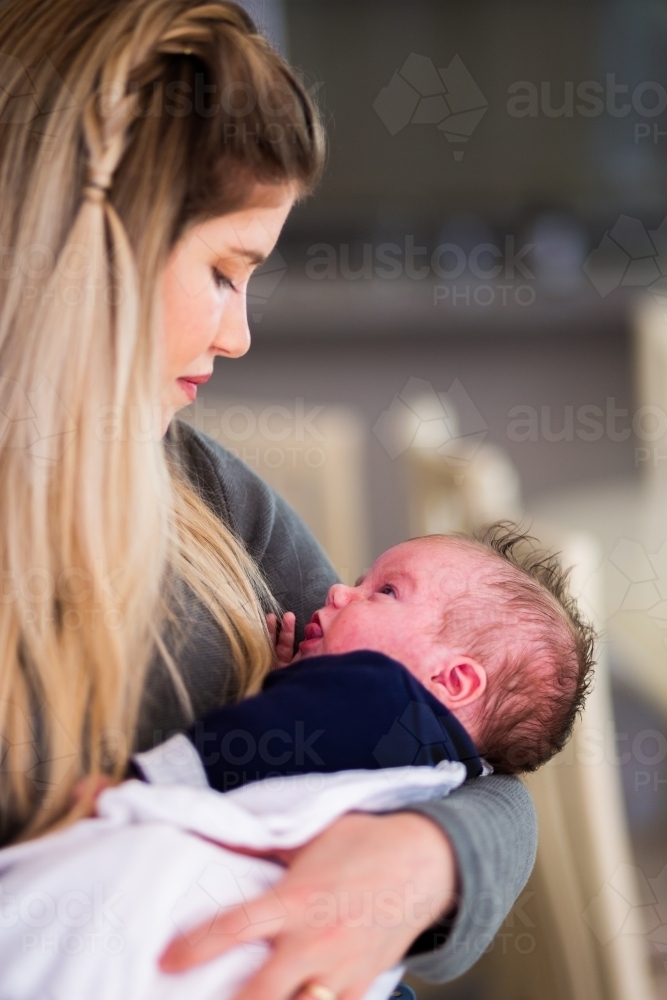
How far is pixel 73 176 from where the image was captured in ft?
1.93

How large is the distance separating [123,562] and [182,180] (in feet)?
0.79

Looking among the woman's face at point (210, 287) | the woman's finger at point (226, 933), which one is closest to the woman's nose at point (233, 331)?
the woman's face at point (210, 287)

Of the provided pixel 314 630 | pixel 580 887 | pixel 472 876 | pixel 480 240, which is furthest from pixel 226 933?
pixel 480 240

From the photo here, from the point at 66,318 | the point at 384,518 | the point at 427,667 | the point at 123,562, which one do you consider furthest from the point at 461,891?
the point at 384,518

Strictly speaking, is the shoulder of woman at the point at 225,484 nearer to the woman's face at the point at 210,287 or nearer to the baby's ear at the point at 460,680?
the woman's face at the point at 210,287

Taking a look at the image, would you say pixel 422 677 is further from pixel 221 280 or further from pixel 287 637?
pixel 221 280

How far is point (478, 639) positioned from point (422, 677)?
0.15 ft

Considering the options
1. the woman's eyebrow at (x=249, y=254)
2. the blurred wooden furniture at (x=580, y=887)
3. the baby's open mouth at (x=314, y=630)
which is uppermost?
the woman's eyebrow at (x=249, y=254)

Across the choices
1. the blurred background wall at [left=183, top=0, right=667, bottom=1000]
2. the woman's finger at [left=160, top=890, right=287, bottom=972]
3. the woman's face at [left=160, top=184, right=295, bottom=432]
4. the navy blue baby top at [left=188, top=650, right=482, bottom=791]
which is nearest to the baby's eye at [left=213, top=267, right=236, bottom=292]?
the woman's face at [left=160, top=184, right=295, bottom=432]

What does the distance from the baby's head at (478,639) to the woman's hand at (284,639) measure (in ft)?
0.05

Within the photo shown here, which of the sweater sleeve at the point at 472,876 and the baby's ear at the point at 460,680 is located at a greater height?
the baby's ear at the point at 460,680

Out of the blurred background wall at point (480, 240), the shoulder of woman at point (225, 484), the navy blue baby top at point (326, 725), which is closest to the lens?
the navy blue baby top at point (326, 725)

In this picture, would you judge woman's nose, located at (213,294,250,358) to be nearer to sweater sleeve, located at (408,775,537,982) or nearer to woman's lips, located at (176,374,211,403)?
woman's lips, located at (176,374,211,403)

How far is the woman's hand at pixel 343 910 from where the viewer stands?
47 centimetres
